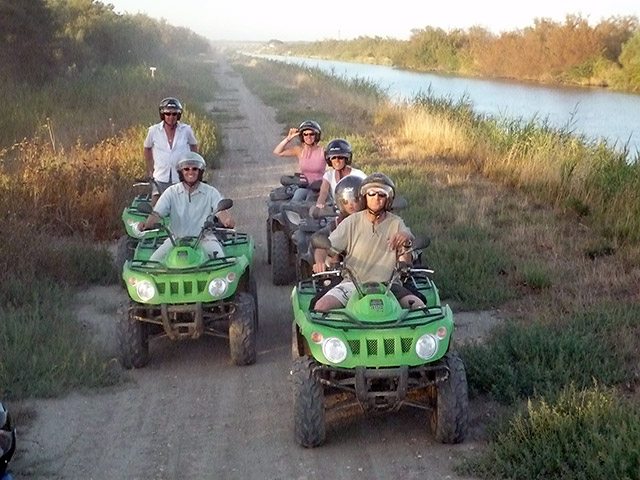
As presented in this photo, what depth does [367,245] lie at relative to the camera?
5.91 meters

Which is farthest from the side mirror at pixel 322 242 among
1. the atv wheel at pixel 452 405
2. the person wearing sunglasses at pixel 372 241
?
the atv wheel at pixel 452 405

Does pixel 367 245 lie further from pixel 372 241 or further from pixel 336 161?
pixel 336 161

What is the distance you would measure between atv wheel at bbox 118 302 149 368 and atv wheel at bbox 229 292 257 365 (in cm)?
68

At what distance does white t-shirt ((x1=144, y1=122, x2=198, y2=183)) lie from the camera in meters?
9.50

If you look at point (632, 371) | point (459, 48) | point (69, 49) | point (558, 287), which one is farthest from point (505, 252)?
point (459, 48)

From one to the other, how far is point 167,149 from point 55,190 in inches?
93.7

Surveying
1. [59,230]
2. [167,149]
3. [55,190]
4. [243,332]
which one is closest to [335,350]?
[243,332]

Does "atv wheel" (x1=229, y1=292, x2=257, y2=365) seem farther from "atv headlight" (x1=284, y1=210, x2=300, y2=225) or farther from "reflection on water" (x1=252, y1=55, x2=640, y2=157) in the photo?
"reflection on water" (x1=252, y1=55, x2=640, y2=157)

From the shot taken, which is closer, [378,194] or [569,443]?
[569,443]

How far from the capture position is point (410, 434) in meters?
5.51

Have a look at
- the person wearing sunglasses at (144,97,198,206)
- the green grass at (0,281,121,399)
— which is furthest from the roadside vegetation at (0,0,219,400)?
the person wearing sunglasses at (144,97,198,206)

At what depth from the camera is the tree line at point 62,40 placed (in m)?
26.3

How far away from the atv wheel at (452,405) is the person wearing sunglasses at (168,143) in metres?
5.08

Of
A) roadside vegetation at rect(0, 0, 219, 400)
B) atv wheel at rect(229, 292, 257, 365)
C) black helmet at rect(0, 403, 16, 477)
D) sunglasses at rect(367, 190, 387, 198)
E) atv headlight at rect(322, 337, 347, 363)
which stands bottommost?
roadside vegetation at rect(0, 0, 219, 400)
